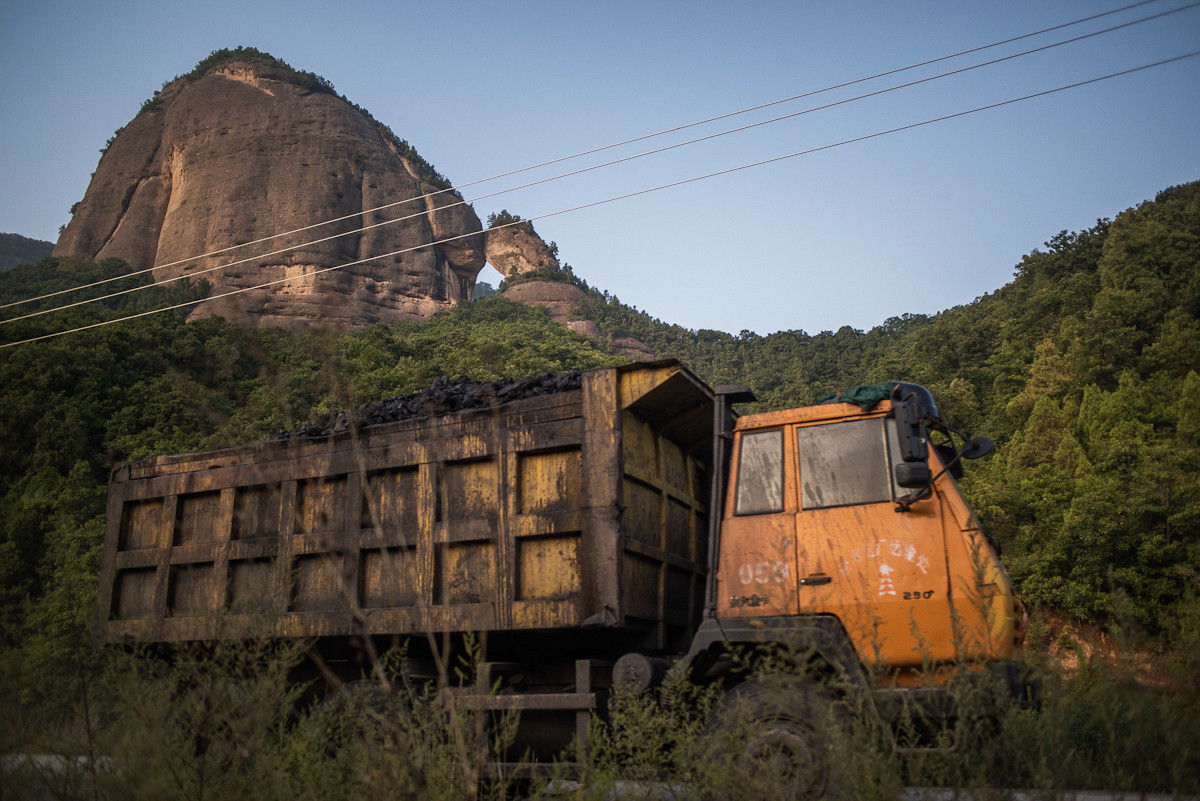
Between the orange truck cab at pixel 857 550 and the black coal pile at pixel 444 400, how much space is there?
4.37 ft

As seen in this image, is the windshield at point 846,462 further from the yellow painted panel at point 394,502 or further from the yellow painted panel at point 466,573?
the yellow painted panel at point 394,502

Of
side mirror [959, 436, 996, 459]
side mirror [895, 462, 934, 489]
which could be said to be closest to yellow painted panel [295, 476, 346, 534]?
side mirror [895, 462, 934, 489]

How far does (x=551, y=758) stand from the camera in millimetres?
5074

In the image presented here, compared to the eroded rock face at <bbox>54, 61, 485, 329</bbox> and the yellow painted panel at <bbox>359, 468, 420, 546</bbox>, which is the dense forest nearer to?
the yellow painted panel at <bbox>359, 468, 420, 546</bbox>

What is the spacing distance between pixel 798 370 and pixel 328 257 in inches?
1613

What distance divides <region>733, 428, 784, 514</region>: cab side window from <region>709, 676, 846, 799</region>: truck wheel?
3.36 ft

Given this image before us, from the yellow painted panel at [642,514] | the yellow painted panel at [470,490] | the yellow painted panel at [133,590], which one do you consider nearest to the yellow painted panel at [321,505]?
the yellow painted panel at [470,490]

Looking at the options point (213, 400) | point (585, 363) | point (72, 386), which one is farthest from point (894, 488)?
point (585, 363)

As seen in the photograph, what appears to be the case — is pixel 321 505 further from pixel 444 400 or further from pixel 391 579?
pixel 444 400

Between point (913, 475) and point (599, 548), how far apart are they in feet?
6.21

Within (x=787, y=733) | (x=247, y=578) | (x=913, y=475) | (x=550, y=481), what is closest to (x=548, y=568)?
(x=550, y=481)

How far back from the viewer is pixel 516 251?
88.0 meters

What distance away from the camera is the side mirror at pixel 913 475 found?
431 cm

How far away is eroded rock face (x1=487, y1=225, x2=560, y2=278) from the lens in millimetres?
87188
